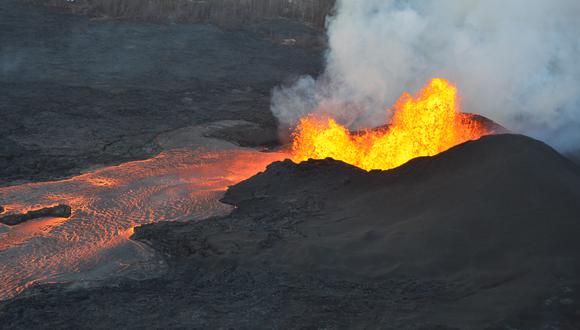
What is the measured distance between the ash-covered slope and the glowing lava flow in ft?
2.04

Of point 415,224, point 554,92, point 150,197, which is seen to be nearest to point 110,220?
point 150,197

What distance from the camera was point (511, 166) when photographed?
11047 mm

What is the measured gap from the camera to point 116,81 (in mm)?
23469

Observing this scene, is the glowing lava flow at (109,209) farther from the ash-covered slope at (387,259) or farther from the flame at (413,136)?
the flame at (413,136)

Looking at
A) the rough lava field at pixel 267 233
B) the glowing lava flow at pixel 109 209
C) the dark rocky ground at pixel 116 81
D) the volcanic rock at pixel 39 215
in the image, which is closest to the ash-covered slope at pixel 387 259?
the rough lava field at pixel 267 233

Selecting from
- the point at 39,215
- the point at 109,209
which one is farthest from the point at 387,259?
the point at 39,215

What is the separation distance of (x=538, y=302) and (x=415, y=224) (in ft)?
9.72

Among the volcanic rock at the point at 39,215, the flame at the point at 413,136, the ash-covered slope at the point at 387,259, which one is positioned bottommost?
the volcanic rock at the point at 39,215

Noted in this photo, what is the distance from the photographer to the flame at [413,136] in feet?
46.5

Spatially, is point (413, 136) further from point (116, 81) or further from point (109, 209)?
point (116, 81)

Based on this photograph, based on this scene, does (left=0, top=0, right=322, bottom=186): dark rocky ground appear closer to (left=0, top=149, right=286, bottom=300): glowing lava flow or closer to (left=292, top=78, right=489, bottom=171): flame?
(left=0, top=149, right=286, bottom=300): glowing lava flow

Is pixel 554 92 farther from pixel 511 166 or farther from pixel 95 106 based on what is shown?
pixel 95 106

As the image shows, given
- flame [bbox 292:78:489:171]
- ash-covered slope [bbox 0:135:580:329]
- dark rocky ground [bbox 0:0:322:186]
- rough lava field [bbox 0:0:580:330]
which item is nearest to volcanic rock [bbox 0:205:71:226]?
rough lava field [bbox 0:0:580:330]

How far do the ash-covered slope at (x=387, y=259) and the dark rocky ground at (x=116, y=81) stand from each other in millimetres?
6298
